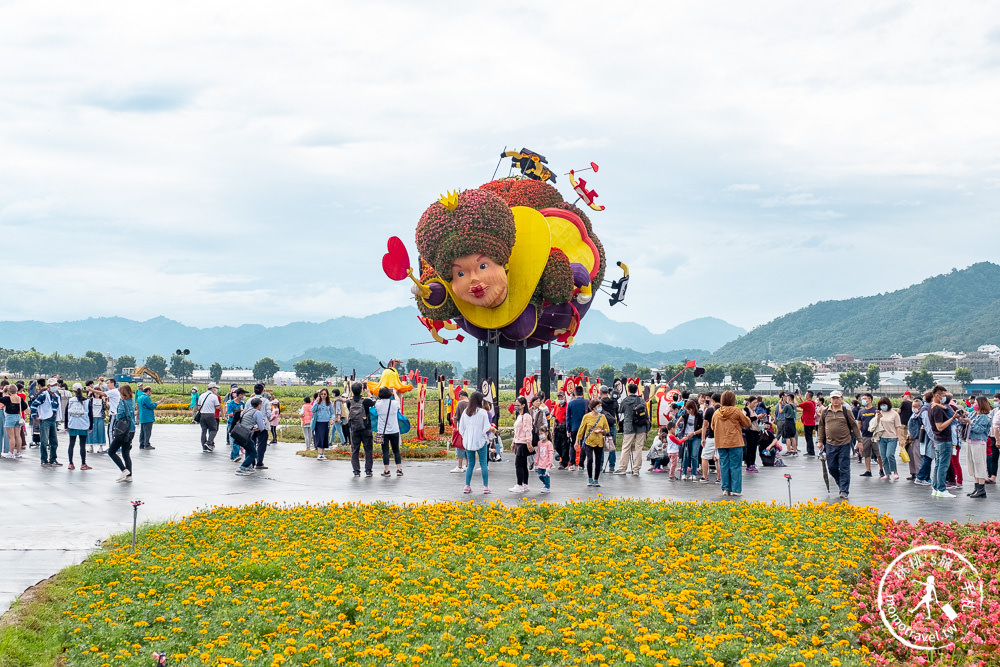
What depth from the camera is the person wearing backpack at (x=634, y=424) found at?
16.8m

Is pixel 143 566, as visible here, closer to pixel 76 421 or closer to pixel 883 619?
pixel 883 619

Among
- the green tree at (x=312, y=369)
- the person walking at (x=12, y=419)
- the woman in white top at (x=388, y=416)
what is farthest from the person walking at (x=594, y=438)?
the green tree at (x=312, y=369)

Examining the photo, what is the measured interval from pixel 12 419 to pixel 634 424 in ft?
48.8

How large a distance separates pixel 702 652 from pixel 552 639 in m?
1.25

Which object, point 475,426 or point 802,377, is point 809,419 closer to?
point 475,426

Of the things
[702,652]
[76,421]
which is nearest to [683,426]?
[702,652]

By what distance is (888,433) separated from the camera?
16500 mm

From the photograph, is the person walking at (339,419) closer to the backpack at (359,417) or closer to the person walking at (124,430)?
the backpack at (359,417)

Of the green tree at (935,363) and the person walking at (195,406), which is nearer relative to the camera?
the person walking at (195,406)

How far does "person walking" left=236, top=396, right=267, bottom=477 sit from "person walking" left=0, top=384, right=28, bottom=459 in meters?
6.25

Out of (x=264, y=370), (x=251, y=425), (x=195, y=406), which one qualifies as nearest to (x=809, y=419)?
Answer: (x=251, y=425)

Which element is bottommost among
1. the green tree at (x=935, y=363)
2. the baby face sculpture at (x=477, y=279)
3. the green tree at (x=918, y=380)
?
the green tree at (x=918, y=380)

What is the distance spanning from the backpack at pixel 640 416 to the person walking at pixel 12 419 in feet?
48.3

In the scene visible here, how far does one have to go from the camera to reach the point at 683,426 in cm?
1689
